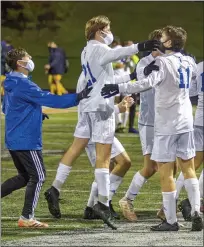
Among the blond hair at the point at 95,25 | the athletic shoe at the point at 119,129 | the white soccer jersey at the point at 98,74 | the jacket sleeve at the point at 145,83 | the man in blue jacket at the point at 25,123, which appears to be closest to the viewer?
the jacket sleeve at the point at 145,83

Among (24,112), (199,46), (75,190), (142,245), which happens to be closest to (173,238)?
(142,245)

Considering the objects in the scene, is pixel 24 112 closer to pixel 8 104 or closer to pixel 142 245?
pixel 8 104

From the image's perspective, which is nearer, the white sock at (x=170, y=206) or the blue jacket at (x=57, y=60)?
the white sock at (x=170, y=206)

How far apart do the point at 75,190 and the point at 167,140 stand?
3.44 meters

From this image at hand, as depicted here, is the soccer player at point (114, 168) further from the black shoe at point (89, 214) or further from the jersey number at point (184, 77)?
the jersey number at point (184, 77)

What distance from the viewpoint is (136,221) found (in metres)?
10.9

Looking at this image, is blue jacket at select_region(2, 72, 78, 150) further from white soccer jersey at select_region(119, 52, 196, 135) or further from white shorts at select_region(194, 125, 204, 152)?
white shorts at select_region(194, 125, 204, 152)

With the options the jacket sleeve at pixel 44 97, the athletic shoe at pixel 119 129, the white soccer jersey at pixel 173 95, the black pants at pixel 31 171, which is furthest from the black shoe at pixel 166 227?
the athletic shoe at pixel 119 129

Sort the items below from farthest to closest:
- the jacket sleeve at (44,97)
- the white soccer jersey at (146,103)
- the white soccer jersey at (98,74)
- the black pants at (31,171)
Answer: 1. the white soccer jersey at (146,103)
2. the white soccer jersey at (98,74)
3. the black pants at (31,171)
4. the jacket sleeve at (44,97)

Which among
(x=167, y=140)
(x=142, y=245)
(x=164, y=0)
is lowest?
(x=142, y=245)

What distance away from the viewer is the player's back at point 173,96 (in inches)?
399

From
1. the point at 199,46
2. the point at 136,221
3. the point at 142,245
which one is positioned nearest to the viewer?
the point at 142,245

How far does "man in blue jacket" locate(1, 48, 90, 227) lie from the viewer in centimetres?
1023

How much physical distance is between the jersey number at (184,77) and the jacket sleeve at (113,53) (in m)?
0.48
